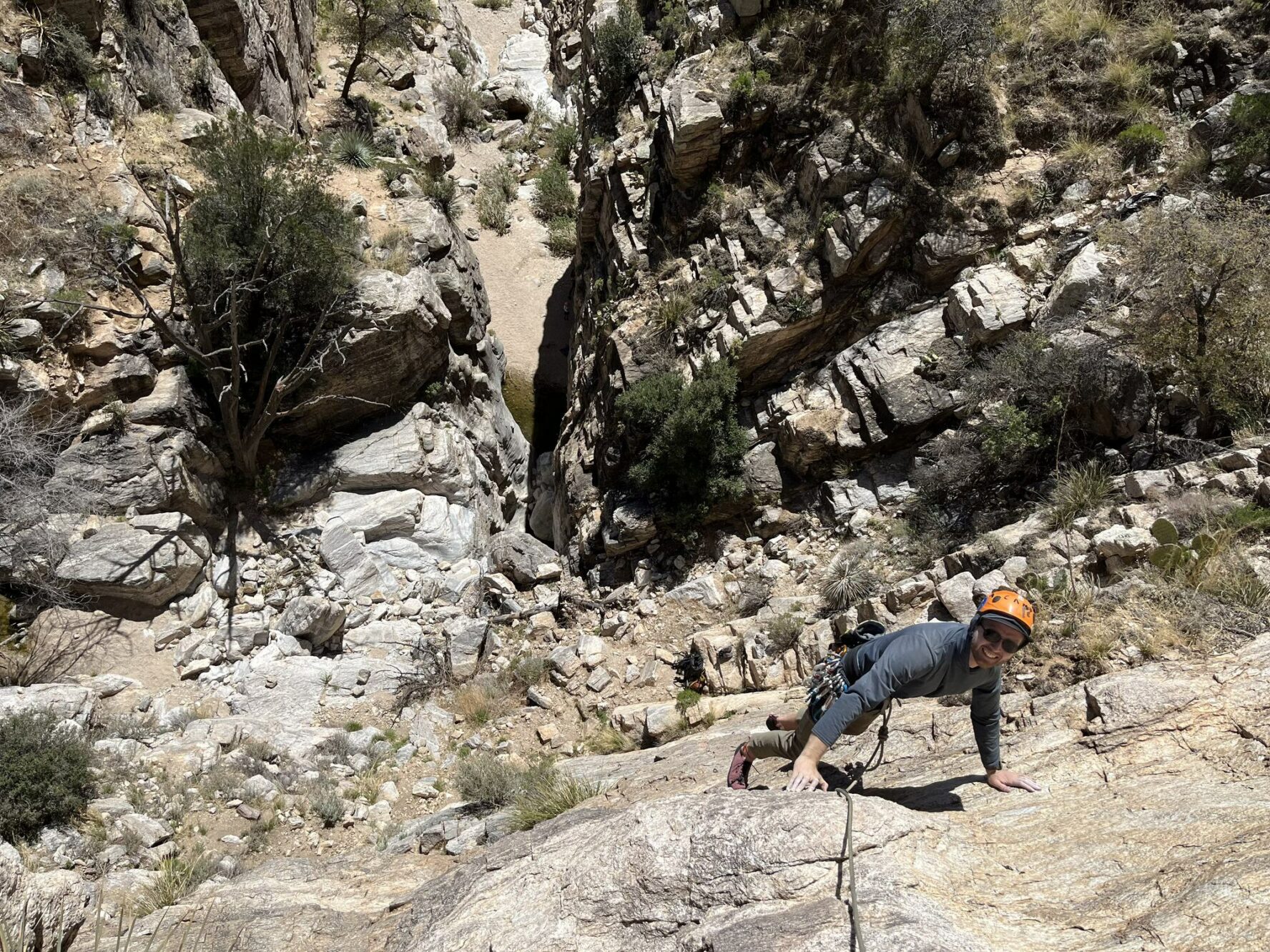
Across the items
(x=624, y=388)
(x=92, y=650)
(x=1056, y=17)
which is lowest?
(x=92, y=650)

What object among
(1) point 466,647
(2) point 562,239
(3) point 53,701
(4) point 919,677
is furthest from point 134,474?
(2) point 562,239

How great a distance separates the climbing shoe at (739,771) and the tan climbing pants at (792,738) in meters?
0.07

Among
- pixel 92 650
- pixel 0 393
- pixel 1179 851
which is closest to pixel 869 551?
pixel 1179 851

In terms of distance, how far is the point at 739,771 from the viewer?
13.5 feet

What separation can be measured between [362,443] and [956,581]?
10.2 meters

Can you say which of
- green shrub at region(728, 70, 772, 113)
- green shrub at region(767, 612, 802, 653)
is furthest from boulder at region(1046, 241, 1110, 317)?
green shrub at region(728, 70, 772, 113)

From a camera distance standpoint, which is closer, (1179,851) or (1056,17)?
(1179,851)

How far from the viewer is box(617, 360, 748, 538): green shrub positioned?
10.8m

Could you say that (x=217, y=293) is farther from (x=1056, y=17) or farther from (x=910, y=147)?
(x=1056, y=17)

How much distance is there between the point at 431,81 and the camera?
2302cm

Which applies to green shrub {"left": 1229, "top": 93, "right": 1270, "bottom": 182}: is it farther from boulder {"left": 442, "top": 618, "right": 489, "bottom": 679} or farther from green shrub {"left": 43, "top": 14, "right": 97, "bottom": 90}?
green shrub {"left": 43, "top": 14, "right": 97, "bottom": 90}

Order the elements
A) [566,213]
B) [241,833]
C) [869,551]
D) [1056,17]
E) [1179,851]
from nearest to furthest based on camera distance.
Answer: [1179,851] < [241,833] < [869,551] < [1056,17] < [566,213]

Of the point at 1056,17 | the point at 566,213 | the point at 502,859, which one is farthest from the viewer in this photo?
the point at 566,213

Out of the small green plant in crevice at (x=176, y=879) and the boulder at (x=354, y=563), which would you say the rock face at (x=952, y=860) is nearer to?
the small green plant in crevice at (x=176, y=879)
